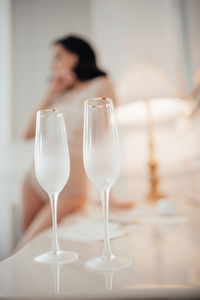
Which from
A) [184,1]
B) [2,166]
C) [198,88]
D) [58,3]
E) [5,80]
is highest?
[58,3]

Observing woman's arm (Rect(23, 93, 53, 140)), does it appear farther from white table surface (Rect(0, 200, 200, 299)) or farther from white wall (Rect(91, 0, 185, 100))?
white table surface (Rect(0, 200, 200, 299))

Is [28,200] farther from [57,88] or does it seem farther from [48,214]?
[57,88]

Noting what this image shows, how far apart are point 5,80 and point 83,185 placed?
5.39 ft

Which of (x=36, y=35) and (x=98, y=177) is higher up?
(x=36, y=35)

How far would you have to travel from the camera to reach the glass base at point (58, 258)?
0.37 meters

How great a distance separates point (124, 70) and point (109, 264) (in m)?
1.71

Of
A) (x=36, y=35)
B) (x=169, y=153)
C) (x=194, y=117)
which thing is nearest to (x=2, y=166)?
(x=36, y=35)

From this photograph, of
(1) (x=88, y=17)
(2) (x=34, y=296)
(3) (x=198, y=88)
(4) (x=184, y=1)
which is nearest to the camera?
(2) (x=34, y=296)

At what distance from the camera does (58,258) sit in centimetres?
38

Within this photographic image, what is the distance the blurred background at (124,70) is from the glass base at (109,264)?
904 millimetres

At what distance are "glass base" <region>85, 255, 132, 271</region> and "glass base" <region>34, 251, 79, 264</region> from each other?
0.10 ft

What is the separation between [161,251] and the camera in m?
0.41

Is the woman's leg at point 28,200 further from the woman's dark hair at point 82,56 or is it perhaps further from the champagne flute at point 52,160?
the champagne flute at point 52,160

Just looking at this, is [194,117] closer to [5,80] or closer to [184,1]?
[184,1]
